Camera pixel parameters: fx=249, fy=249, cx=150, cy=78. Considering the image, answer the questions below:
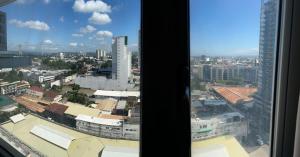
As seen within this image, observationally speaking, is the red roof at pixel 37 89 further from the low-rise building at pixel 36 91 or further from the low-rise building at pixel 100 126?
the low-rise building at pixel 100 126

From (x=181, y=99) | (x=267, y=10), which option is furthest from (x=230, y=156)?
(x=267, y=10)

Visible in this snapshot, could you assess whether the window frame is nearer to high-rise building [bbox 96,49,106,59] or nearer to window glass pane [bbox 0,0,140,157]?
window glass pane [bbox 0,0,140,157]

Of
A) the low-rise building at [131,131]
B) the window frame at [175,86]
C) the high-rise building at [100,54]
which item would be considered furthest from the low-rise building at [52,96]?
the window frame at [175,86]

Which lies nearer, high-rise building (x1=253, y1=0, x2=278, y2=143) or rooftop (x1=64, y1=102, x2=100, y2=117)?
high-rise building (x1=253, y1=0, x2=278, y2=143)

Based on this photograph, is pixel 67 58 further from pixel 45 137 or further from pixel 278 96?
pixel 278 96

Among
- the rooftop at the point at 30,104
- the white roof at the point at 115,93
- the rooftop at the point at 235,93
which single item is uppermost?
the rooftop at the point at 235,93

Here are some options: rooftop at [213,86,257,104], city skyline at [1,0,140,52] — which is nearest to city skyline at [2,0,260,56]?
city skyline at [1,0,140,52]

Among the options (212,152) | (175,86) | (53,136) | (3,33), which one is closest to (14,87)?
(3,33)
